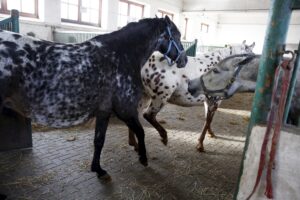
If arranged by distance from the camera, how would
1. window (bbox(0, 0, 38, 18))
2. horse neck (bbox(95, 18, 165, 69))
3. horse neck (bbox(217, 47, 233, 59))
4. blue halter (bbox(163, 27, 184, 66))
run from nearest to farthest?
1. horse neck (bbox(95, 18, 165, 69))
2. blue halter (bbox(163, 27, 184, 66))
3. horse neck (bbox(217, 47, 233, 59))
4. window (bbox(0, 0, 38, 18))

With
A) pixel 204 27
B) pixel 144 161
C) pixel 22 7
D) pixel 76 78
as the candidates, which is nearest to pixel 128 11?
pixel 22 7

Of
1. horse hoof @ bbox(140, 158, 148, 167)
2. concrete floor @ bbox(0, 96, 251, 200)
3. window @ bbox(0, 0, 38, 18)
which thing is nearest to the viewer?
concrete floor @ bbox(0, 96, 251, 200)

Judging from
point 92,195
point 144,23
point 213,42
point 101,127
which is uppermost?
point 213,42

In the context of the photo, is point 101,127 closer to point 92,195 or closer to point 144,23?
Answer: point 92,195

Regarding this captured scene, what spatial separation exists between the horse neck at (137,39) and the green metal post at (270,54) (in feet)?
5.15

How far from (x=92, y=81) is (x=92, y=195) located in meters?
1.06

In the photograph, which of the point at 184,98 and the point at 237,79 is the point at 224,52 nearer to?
the point at 184,98

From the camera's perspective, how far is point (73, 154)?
3.12 metres

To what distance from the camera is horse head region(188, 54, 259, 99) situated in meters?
2.18

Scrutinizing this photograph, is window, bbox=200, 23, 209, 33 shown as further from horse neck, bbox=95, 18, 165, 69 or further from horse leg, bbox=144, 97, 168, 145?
horse neck, bbox=95, 18, 165, 69

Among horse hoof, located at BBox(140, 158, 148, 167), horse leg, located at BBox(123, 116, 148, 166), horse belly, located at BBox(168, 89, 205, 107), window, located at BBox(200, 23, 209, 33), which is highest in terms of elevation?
window, located at BBox(200, 23, 209, 33)

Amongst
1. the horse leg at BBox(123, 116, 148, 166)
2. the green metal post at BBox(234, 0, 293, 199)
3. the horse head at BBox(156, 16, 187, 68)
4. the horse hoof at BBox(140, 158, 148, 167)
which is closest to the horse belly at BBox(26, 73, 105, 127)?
the horse leg at BBox(123, 116, 148, 166)

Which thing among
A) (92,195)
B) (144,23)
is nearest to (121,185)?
(92,195)

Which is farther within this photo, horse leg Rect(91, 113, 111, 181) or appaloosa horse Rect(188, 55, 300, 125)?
horse leg Rect(91, 113, 111, 181)
